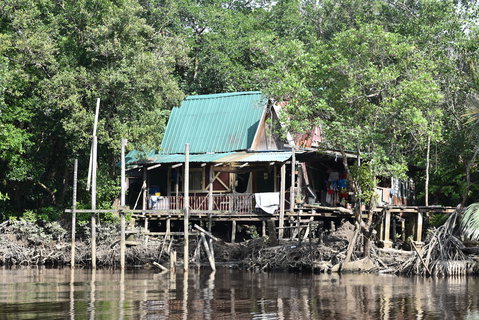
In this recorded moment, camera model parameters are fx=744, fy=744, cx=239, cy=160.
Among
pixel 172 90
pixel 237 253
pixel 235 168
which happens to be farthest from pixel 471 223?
pixel 172 90

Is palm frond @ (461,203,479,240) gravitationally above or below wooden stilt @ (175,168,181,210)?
below

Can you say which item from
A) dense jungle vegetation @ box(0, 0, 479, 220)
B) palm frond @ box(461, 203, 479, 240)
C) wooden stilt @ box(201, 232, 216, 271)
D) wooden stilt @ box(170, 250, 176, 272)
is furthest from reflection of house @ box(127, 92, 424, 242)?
palm frond @ box(461, 203, 479, 240)

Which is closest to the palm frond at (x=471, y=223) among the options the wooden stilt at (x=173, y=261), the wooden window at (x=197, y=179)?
the wooden stilt at (x=173, y=261)

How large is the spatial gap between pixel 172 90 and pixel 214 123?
3.38 m

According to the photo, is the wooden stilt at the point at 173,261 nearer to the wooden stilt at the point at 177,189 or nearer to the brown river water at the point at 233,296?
the brown river water at the point at 233,296

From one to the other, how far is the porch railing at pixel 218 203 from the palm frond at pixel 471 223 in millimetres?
10218

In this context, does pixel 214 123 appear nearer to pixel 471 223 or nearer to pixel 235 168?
pixel 235 168

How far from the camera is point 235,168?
35.9m

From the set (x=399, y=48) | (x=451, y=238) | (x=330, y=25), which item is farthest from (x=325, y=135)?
(x=330, y=25)

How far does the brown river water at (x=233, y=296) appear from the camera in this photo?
1850cm

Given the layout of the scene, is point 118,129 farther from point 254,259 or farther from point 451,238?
point 451,238

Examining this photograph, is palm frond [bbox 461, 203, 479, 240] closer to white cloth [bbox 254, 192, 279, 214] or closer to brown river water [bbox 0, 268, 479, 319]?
brown river water [bbox 0, 268, 479, 319]

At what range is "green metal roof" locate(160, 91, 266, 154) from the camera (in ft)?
123

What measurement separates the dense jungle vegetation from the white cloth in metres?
5.18
